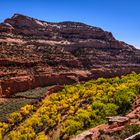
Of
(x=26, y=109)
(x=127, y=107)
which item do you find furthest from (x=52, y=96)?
(x=127, y=107)

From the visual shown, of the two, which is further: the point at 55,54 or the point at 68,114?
the point at 55,54

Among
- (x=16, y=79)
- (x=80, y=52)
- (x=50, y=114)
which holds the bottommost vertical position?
(x=50, y=114)

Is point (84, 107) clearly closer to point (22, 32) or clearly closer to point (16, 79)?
point (16, 79)

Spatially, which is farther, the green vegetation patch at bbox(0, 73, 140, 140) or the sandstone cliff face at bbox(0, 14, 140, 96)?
the sandstone cliff face at bbox(0, 14, 140, 96)

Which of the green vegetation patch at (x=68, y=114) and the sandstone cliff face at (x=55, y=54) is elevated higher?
the sandstone cliff face at (x=55, y=54)

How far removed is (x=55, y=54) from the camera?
127 meters

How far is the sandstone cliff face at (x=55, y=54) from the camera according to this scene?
105312 mm

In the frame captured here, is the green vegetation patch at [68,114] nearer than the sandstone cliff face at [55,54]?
Yes

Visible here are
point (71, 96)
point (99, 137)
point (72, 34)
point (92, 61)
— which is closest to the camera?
point (99, 137)

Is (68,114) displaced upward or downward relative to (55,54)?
downward

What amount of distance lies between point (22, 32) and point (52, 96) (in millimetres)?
54329

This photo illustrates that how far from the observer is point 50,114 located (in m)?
72.2

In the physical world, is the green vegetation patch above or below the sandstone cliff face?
below

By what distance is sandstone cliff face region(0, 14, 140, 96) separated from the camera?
10531cm
